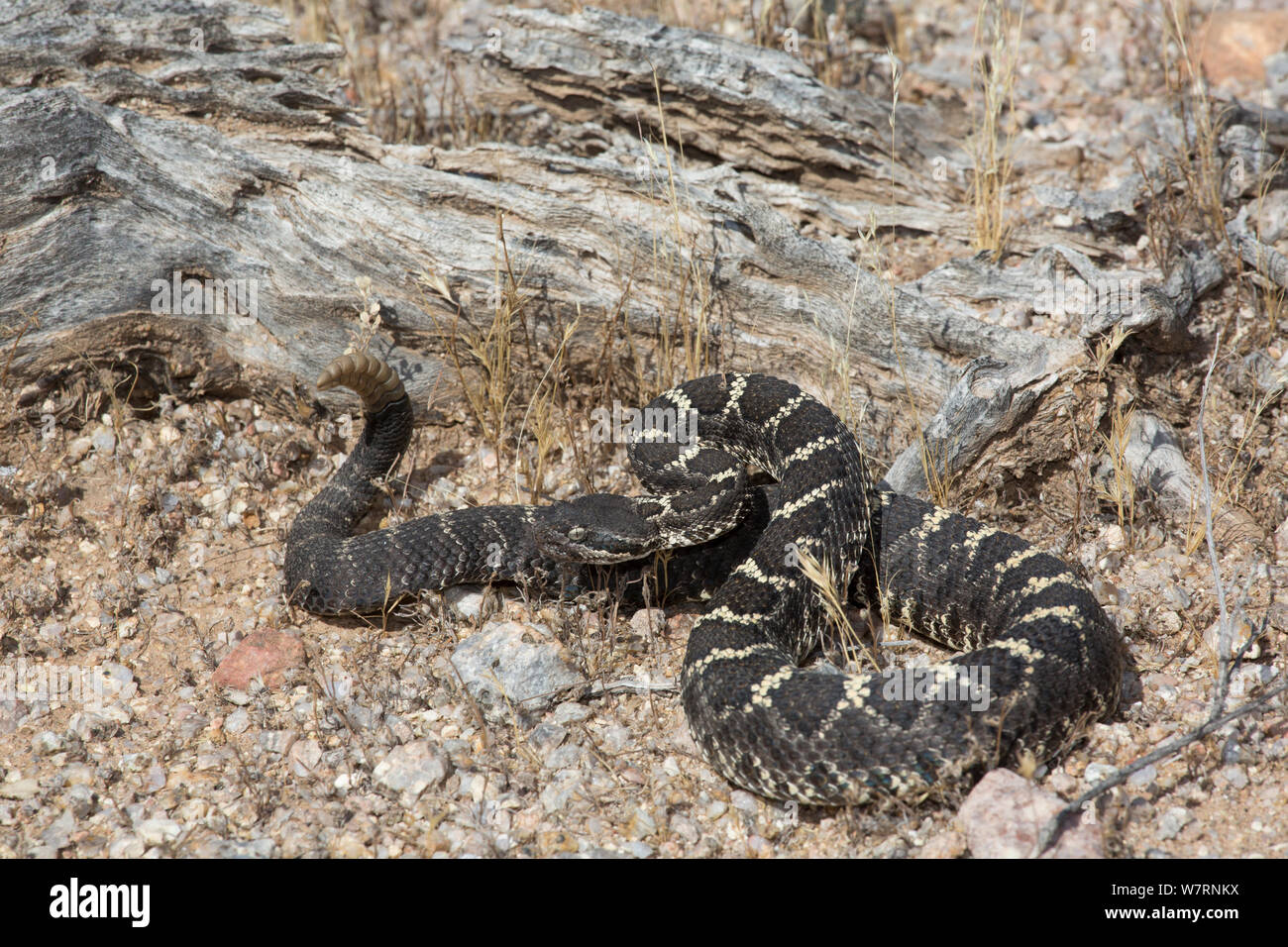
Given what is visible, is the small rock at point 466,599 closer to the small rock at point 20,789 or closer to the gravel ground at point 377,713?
the gravel ground at point 377,713

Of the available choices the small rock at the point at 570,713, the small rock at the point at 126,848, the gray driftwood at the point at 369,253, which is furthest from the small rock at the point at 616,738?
→ the gray driftwood at the point at 369,253

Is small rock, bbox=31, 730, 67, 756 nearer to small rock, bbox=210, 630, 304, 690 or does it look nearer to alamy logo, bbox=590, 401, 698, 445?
small rock, bbox=210, 630, 304, 690

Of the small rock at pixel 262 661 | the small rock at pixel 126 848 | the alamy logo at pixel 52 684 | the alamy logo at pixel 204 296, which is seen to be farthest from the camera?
the alamy logo at pixel 204 296

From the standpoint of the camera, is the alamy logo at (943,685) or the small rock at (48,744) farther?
the small rock at (48,744)

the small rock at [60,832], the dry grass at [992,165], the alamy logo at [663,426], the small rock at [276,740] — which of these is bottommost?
the small rock at [60,832]

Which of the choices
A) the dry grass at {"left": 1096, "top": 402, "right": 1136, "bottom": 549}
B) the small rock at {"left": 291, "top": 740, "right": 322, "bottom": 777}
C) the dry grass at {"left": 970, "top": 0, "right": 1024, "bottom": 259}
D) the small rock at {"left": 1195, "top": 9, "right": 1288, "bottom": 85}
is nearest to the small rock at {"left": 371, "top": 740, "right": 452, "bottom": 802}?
the small rock at {"left": 291, "top": 740, "right": 322, "bottom": 777}

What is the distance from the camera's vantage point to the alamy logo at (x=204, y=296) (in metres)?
6.99

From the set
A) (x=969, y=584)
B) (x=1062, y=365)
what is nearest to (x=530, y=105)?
(x=1062, y=365)

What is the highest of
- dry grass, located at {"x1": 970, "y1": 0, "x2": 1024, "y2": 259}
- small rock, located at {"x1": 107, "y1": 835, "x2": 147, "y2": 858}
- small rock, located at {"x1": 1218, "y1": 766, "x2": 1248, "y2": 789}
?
dry grass, located at {"x1": 970, "y1": 0, "x2": 1024, "y2": 259}

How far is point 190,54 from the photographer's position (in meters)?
6.90
